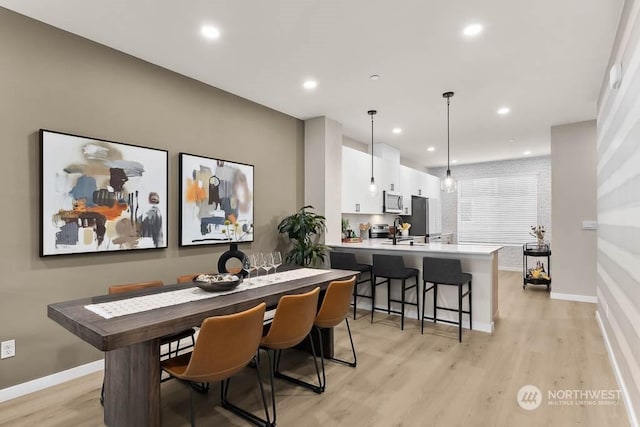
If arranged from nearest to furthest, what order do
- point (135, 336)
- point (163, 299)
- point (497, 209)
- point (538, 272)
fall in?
point (135, 336) < point (163, 299) < point (538, 272) < point (497, 209)

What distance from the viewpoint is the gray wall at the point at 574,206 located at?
201 inches

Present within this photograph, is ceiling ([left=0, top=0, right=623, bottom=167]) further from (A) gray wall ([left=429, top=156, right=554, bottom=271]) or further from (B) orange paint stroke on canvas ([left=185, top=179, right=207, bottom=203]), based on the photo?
(A) gray wall ([left=429, top=156, right=554, bottom=271])

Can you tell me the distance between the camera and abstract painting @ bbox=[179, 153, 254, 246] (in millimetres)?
3588

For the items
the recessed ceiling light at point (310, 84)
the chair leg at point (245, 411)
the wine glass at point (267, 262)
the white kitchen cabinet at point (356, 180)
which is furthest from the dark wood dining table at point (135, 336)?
the white kitchen cabinet at point (356, 180)

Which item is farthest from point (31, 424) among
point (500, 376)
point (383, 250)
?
point (383, 250)

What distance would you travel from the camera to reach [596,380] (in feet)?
9.00

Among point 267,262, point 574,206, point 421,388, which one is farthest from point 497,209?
point 267,262

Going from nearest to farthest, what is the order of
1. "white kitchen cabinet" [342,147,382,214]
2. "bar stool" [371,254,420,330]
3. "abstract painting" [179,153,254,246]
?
1. "abstract painting" [179,153,254,246]
2. "bar stool" [371,254,420,330]
3. "white kitchen cabinet" [342,147,382,214]

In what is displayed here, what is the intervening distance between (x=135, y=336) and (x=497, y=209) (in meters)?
8.63

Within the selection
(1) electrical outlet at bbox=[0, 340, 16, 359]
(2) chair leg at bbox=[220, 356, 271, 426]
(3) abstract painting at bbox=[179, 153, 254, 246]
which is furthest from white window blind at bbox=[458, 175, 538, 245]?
(1) electrical outlet at bbox=[0, 340, 16, 359]

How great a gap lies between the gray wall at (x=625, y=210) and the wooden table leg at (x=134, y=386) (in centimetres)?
267

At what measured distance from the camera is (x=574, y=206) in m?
5.21

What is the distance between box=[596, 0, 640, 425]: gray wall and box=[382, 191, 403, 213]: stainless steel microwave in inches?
143

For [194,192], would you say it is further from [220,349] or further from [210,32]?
[220,349]
